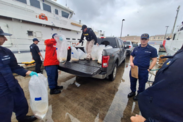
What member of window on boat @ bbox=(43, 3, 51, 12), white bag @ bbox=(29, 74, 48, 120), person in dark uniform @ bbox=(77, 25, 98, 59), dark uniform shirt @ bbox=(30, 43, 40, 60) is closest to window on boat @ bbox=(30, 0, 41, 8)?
window on boat @ bbox=(43, 3, 51, 12)

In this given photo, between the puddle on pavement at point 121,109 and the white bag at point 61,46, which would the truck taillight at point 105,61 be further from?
the white bag at point 61,46

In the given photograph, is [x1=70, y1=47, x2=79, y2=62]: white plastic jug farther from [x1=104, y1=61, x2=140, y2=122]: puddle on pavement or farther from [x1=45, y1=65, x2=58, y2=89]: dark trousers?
[x1=104, y1=61, x2=140, y2=122]: puddle on pavement

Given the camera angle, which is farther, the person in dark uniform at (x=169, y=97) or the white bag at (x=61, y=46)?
Answer: the white bag at (x=61, y=46)

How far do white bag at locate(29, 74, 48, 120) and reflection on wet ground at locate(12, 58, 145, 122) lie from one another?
45 cm

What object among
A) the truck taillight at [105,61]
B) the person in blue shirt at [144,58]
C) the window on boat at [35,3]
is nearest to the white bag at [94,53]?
the truck taillight at [105,61]

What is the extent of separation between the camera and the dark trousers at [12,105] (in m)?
1.04

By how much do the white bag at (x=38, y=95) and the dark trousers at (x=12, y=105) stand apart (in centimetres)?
18

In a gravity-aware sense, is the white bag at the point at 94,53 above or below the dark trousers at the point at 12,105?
above

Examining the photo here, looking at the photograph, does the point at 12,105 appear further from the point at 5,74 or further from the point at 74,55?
the point at 74,55

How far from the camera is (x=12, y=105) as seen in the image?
117 centimetres

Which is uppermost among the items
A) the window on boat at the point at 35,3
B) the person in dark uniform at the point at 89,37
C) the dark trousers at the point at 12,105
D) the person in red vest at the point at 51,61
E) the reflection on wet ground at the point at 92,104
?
the window on boat at the point at 35,3

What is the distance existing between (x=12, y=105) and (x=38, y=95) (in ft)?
1.12

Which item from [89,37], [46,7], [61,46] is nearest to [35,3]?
[46,7]

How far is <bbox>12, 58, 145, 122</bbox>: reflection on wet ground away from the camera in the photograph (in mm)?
1660
